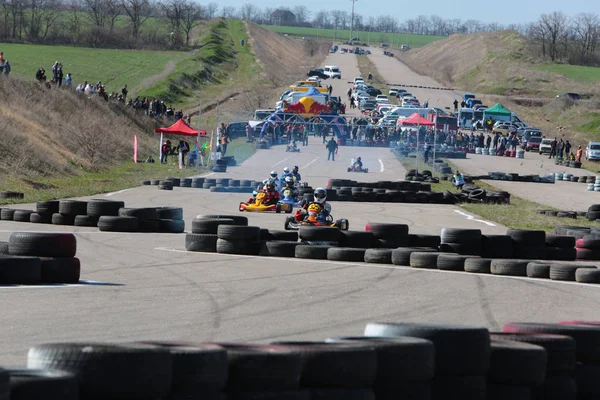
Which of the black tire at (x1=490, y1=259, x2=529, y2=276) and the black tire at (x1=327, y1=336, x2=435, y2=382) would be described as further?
the black tire at (x1=490, y1=259, x2=529, y2=276)

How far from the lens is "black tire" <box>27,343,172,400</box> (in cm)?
501

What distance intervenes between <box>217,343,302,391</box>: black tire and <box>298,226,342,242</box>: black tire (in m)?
11.1

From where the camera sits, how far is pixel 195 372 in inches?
214

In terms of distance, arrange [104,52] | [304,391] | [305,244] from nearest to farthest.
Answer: [304,391] → [305,244] → [104,52]

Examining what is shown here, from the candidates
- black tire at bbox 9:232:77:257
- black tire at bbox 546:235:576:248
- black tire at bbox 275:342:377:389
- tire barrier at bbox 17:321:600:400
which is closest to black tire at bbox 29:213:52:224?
black tire at bbox 9:232:77:257

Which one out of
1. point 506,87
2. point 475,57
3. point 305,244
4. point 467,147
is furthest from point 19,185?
point 475,57

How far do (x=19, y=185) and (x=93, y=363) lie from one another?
26.8 metres

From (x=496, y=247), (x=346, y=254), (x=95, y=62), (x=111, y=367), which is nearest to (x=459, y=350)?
(x=111, y=367)

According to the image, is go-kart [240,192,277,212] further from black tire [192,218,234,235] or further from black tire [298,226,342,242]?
black tire [298,226,342,242]

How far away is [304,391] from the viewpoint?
5.75 m

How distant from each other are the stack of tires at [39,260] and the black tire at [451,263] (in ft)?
19.1

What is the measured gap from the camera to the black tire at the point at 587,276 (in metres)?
14.5

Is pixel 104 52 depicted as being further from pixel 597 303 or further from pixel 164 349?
pixel 164 349

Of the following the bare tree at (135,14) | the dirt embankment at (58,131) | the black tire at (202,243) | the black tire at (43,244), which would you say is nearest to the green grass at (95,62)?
the bare tree at (135,14)
